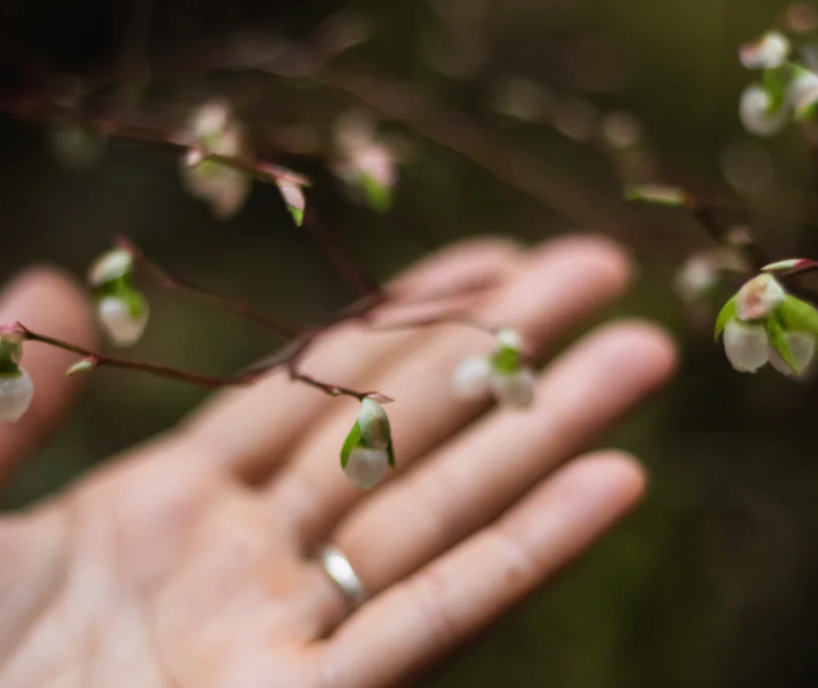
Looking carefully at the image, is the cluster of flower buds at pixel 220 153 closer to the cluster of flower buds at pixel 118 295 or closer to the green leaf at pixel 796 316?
the cluster of flower buds at pixel 118 295

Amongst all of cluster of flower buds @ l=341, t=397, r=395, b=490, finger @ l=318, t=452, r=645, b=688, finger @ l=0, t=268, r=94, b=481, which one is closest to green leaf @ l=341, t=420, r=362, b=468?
cluster of flower buds @ l=341, t=397, r=395, b=490

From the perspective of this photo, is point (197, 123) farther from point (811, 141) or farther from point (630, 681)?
point (630, 681)

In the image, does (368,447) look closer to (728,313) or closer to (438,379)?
(728,313)

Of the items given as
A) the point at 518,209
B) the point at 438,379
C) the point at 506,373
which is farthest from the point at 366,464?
the point at 518,209

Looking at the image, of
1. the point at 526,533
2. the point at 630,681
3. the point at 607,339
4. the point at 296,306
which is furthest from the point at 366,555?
the point at 296,306

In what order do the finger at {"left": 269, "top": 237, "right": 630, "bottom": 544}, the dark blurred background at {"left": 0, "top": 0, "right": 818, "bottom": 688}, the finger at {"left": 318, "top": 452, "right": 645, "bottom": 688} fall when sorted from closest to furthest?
1. the finger at {"left": 318, "top": 452, "right": 645, "bottom": 688}
2. the finger at {"left": 269, "top": 237, "right": 630, "bottom": 544}
3. the dark blurred background at {"left": 0, "top": 0, "right": 818, "bottom": 688}

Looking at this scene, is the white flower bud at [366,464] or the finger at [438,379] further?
the finger at [438,379]

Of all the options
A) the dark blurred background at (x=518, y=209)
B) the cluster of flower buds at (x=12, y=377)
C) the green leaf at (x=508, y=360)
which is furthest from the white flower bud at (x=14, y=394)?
the dark blurred background at (x=518, y=209)

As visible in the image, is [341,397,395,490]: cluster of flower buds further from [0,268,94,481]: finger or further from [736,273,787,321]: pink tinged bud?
[0,268,94,481]: finger
